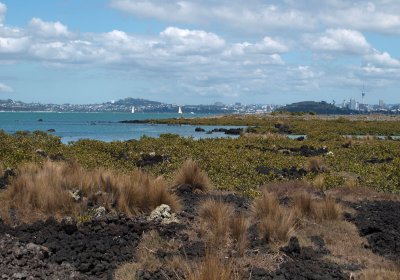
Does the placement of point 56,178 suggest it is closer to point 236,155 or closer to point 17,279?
point 17,279

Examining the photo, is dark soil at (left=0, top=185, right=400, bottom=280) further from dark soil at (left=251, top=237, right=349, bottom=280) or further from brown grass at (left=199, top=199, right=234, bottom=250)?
brown grass at (left=199, top=199, right=234, bottom=250)

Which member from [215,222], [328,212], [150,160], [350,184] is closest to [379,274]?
[215,222]

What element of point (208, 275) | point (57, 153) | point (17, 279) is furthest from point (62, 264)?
point (57, 153)

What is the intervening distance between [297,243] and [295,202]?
10.5 feet

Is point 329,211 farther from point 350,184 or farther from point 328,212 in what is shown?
point 350,184

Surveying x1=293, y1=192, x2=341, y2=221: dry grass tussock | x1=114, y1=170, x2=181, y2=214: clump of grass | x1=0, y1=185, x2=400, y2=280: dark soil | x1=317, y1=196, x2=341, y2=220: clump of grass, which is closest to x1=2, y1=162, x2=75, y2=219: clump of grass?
x1=0, y1=185, x2=400, y2=280: dark soil

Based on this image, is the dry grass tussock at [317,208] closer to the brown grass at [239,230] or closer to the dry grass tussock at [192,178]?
the brown grass at [239,230]

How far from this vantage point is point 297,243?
376 inches

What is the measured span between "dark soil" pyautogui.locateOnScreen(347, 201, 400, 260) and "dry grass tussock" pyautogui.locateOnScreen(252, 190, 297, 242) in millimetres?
1595

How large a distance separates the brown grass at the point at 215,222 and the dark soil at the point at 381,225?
2937mm

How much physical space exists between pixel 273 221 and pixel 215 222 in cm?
115

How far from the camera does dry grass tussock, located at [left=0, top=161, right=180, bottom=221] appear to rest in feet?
37.3

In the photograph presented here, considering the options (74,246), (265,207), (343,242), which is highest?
(265,207)

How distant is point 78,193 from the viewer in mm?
12188
